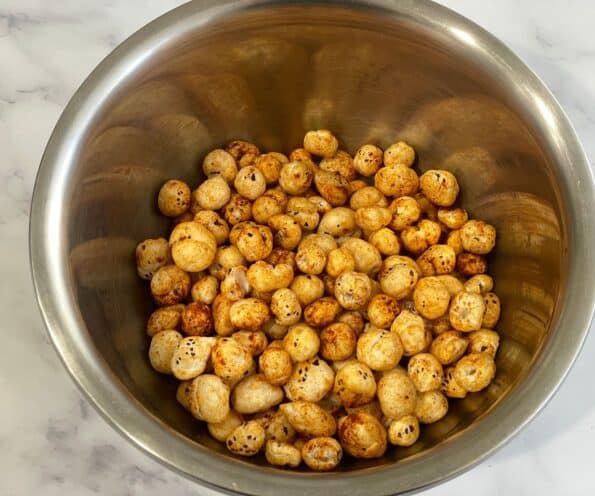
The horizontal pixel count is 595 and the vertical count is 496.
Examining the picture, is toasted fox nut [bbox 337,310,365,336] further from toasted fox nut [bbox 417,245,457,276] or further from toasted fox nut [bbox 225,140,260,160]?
toasted fox nut [bbox 225,140,260,160]

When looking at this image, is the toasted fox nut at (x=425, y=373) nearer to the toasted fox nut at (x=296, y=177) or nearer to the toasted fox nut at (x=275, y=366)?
the toasted fox nut at (x=275, y=366)

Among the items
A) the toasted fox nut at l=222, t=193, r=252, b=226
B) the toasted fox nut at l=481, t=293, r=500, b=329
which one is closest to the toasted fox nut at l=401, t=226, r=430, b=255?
the toasted fox nut at l=481, t=293, r=500, b=329

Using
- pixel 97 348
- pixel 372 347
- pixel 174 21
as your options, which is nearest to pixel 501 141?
pixel 372 347

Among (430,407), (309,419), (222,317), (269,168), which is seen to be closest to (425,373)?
(430,407)

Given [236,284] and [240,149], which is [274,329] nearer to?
[236,284]

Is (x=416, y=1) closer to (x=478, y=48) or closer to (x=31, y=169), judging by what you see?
(x=478, y=48)
